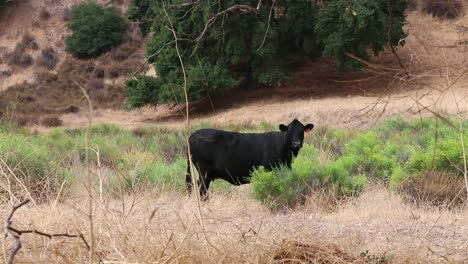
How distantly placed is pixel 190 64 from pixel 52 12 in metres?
22.8

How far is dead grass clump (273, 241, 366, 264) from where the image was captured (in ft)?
12.9

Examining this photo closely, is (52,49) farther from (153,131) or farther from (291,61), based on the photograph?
(153,131)

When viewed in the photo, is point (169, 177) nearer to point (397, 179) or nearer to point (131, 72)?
point (397, 179)

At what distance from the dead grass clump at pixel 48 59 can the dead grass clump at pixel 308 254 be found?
148 feet

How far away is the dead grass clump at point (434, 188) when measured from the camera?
26.6ft

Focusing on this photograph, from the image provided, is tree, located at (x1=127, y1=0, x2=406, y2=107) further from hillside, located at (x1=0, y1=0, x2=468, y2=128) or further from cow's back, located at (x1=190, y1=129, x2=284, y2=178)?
cow's back, located at (x1=190, y1=129, x2=284, y2=178)

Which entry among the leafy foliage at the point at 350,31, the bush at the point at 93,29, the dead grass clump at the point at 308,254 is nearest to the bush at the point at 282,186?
the dead grass clump at the point at 308,254

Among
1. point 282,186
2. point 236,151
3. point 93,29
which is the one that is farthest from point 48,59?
point 282,186

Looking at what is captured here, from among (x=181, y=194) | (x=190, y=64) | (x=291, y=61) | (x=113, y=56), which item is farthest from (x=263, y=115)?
(x=181, y=194)

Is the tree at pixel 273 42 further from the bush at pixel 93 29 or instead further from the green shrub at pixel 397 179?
the green shrub at pixel 397 179

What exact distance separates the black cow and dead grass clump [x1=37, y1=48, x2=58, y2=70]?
38.8 meters

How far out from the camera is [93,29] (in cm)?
4722

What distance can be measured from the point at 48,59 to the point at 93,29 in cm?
378

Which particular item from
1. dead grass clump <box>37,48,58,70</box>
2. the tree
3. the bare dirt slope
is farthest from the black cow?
dead grass clump <box>37,48,58,70</box>
